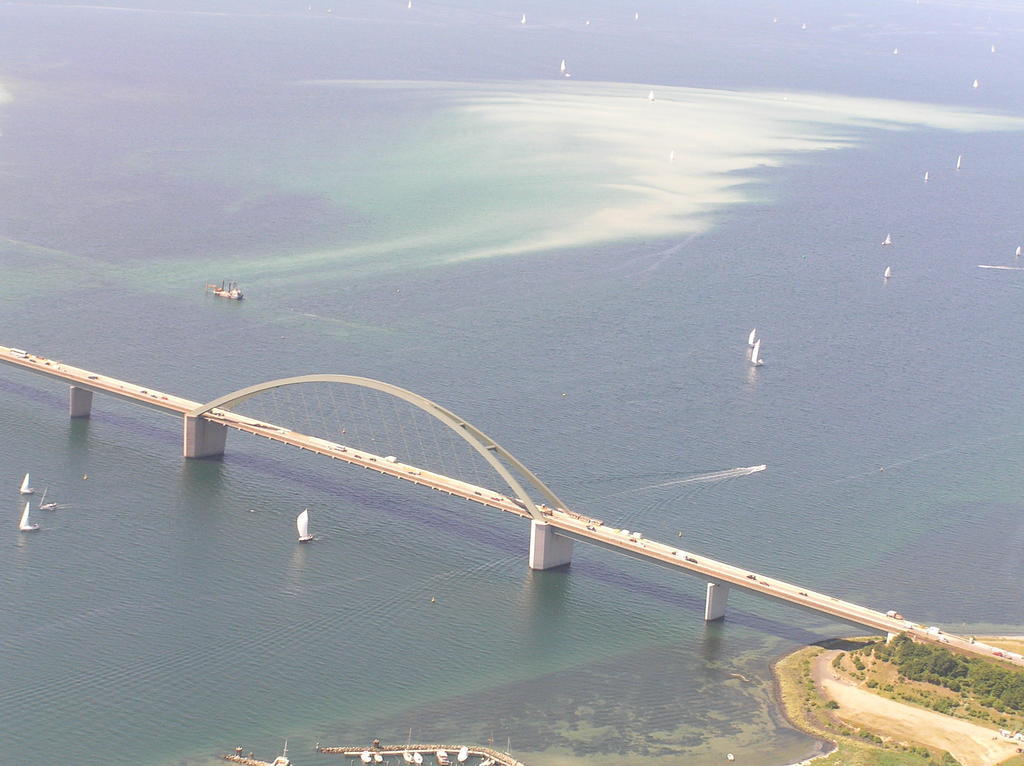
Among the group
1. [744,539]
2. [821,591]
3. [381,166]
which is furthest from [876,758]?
[381,166]

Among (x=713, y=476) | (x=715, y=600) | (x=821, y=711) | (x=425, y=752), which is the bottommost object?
(x=425, y=752)

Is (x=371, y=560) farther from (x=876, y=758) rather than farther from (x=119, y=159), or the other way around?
(x=119, y=159)

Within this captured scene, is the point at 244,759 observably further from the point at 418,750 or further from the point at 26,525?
the point at 26,525

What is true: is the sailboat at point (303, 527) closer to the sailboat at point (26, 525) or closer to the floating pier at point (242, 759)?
the sailboat at point (26, 525)

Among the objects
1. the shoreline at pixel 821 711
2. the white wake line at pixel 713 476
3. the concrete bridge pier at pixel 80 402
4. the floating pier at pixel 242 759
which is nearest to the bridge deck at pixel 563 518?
the concrete bridge pier at pixel 80 402

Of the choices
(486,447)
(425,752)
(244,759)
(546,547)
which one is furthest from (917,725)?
(244,759)

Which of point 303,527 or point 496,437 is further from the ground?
point 496,437
